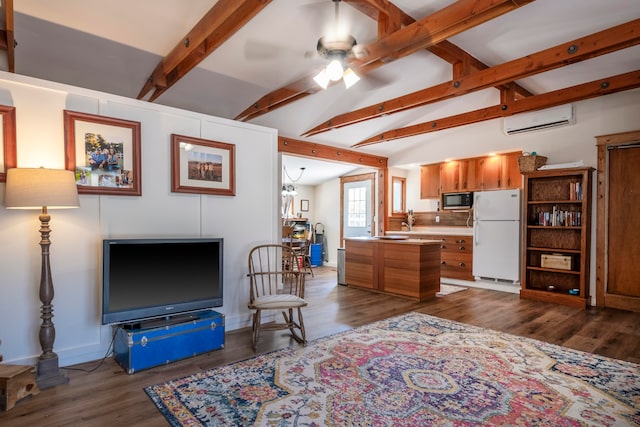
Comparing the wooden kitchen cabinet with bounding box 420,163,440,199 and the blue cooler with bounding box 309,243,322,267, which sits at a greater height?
the wooden kitchen cabinet with bounding box 420,163,440,199

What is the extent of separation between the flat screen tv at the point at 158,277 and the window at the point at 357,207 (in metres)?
5.35

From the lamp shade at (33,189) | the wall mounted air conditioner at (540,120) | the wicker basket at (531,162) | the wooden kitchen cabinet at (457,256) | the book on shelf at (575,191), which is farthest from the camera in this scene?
the wooden kitchen cabinet at (457,256)

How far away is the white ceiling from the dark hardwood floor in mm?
2682

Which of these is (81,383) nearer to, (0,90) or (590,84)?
(0,90)

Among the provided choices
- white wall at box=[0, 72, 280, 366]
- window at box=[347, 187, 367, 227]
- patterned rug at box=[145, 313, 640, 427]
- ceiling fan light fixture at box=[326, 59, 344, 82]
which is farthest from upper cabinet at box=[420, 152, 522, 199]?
white wall at box=[0, 72, 280, 366]

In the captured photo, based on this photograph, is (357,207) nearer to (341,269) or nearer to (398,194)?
(398,194)

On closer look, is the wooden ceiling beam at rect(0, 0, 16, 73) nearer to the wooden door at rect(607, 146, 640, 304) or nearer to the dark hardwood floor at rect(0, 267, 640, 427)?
the dark hardwood floor at rect(0, 267, 640, 427)

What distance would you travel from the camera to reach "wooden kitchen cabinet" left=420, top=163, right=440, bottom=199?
7.03 meters

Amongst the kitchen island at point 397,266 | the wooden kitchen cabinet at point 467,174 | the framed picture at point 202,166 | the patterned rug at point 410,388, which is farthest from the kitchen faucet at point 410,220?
the framed picture at point 202,166

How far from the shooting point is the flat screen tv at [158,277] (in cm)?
256

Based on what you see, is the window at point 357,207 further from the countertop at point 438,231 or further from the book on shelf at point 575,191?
the book on shelf at point 575,191

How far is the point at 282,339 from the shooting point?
10.5 ft

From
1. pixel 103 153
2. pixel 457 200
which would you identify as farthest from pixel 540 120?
pixel 103 153

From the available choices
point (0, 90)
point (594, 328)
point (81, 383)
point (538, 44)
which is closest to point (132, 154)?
point (0, 90)
